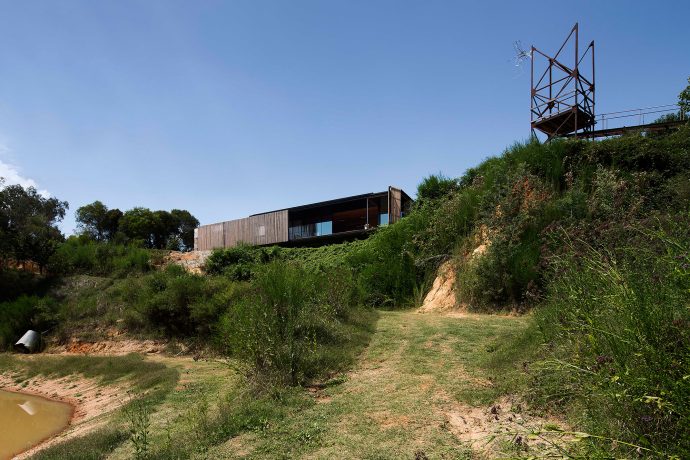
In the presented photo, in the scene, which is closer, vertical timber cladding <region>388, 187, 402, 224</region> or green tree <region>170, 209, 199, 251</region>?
vertical timber cladding <region>388, 187, 402, 224</region>

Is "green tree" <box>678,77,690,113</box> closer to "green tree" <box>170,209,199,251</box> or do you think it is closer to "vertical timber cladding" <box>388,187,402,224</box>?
"vertical timber cladding" <box>388,187,402,224</box>

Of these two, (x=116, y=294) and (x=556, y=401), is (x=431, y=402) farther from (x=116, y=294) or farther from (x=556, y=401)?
(x=116, y=294)

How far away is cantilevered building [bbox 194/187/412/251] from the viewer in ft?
84.2

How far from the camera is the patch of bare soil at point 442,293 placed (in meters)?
13.3

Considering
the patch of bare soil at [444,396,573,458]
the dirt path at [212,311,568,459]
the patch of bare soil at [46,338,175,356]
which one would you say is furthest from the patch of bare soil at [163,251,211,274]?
the patch of bare soil at [444,396,573,458]

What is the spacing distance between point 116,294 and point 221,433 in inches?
585

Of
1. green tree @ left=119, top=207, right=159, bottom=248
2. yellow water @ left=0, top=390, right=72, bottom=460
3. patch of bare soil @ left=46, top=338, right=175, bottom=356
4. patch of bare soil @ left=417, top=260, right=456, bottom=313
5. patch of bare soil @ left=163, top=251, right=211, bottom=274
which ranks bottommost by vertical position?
yellow water @ left=0, top=390, right=72, bottom=460

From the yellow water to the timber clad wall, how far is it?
1804cm

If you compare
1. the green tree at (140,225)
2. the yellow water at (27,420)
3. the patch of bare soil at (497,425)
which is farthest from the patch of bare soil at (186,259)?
the green tree at (140,225)

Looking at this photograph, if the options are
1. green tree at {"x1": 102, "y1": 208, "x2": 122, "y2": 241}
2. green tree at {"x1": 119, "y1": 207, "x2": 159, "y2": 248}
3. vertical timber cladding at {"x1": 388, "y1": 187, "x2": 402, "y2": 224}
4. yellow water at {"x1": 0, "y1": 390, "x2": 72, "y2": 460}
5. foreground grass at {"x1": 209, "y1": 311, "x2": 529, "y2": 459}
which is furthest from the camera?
green tree at {"x1": 102, "y1": 208, "x2": 122, "y2": 241}

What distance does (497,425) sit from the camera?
419 cm

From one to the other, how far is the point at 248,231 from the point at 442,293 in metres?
19.6

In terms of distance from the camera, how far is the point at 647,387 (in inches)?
95.0


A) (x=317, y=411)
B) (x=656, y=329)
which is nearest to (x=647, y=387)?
(x=656, y=329)
